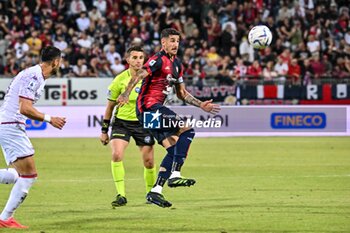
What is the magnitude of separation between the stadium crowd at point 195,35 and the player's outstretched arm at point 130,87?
1601cm

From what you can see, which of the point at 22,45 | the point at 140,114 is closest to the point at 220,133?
the point at 22,45

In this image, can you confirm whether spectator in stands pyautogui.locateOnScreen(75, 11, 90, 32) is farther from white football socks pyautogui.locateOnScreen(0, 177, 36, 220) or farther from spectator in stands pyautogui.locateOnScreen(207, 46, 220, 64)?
white football socks pyautogui.locateOnScreen(0, 177, 36, 220)

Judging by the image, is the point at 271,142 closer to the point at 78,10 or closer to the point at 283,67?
the point at 283,67

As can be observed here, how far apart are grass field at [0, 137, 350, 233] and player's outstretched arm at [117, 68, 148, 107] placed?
1.51m

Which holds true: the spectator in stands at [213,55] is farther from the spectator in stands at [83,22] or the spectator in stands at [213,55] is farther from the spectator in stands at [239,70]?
the spectator in stands at [83,22]

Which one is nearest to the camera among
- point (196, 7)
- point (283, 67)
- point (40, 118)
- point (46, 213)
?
point (40, 118)

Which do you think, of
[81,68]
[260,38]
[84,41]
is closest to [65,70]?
[81,68]

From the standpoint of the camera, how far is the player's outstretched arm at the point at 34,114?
1005 centimetres

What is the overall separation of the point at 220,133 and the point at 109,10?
8.26 m

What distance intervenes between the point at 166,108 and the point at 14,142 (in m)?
2.46

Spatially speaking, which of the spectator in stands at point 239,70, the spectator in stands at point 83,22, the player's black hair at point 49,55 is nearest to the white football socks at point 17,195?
the player's black hair at point 49,55

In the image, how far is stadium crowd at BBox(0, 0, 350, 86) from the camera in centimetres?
2930

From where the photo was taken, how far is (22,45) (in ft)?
98.8

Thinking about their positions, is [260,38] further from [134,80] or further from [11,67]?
[11,67]
